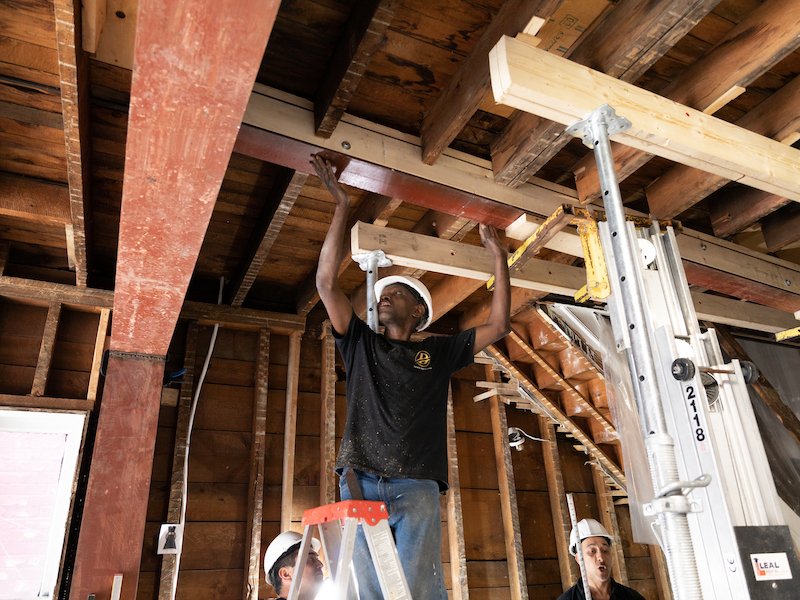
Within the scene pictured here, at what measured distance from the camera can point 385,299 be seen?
2469mm

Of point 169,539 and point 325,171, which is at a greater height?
point 325,171

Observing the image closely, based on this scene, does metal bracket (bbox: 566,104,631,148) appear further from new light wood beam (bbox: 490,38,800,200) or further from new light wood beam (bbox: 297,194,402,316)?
new light wood beam (bbox: 297,194,402,316)

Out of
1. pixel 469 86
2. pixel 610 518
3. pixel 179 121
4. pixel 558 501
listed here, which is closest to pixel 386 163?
pixel 469 86

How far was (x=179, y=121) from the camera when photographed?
1.38 metres

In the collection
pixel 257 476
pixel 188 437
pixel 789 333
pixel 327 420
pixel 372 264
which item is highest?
pixel 372 264

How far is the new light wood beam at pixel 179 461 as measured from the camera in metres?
3.33

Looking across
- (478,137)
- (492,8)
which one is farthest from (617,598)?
(492,8)

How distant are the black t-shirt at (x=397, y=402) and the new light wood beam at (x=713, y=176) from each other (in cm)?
122

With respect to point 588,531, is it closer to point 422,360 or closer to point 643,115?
point 422,360

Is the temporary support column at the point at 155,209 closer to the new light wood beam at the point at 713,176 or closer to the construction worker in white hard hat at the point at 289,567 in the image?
the construction worker in white hard hat at the point at 289,567

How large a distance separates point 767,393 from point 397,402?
8.88ft

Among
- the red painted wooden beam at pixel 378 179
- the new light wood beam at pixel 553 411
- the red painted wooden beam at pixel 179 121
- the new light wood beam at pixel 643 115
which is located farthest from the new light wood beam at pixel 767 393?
the red painted wooden beam at pixel 179 121

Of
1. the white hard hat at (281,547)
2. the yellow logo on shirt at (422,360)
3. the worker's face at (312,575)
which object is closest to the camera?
the yellow logo on shirt at (422,360)

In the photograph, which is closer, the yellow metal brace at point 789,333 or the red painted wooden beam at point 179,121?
the red painted wooden beam at point 179,121
